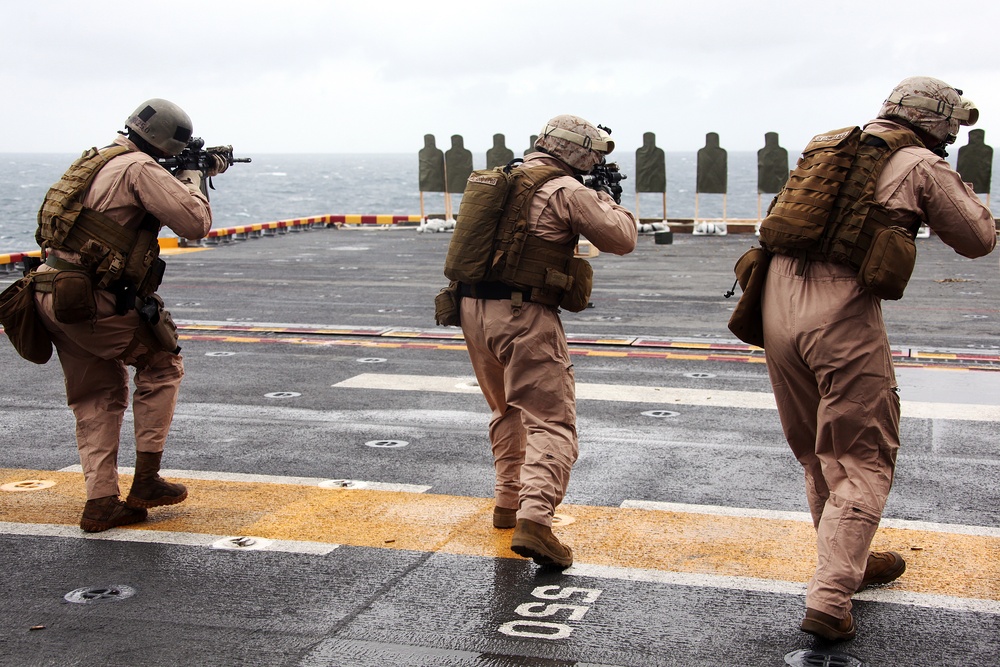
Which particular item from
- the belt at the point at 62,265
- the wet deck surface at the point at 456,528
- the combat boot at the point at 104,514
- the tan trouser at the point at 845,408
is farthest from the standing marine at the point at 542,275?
the combat boot at the point at 104,514

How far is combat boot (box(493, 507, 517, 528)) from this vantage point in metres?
5.21

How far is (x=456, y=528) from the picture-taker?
521cm

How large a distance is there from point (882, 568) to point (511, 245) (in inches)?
77.7

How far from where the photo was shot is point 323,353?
10.5 meters

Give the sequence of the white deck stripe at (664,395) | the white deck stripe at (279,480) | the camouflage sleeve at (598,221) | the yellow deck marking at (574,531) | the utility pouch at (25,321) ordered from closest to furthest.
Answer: the yellow deck marking at (574,531)
the camouflage sleeve at (598,221)
the utility pouch at (25,321)
the white deck stripe at (279,480)
the white deck stripe at (664,395)

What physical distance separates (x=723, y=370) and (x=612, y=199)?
15.1ft

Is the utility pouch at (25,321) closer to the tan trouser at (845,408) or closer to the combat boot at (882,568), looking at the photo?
the tan trouser at (845,408)

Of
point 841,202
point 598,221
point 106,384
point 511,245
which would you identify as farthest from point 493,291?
point 106,384

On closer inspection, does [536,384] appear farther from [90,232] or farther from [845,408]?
[90,232]

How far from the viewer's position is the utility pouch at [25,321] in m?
5.11

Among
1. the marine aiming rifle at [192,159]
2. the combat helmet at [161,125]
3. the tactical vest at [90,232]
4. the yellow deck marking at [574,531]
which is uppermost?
the combat helmet at [161,125]

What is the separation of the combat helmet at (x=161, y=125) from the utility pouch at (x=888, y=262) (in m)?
3.11

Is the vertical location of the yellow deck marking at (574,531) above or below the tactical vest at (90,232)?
below

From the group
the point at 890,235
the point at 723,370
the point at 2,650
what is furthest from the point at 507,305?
the point at 723,370
